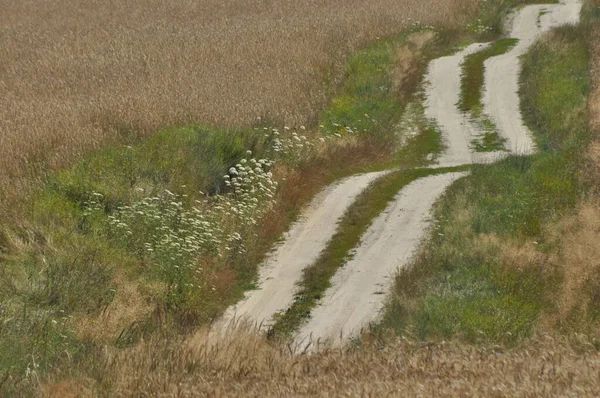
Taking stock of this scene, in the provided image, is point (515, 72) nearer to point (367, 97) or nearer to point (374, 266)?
point (367, 97)

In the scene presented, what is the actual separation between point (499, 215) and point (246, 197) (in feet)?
15.8

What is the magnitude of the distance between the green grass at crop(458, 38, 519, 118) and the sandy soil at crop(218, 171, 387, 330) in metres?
7.88

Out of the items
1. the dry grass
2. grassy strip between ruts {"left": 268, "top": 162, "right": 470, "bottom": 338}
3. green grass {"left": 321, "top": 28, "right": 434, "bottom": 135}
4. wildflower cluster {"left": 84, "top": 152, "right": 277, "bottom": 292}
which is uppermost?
the dry grass

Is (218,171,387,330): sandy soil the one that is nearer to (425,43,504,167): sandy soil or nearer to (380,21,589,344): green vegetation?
(380,21,589,344): green vegetation

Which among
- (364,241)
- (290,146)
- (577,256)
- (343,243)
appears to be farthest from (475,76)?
(577,256)

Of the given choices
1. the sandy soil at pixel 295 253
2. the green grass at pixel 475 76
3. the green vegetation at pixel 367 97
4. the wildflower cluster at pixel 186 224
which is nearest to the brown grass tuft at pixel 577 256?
the sandy soil at pixel 295 253

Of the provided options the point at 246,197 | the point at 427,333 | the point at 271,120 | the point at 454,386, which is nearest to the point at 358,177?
the point at 271,120

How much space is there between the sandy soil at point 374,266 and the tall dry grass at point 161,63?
458cm

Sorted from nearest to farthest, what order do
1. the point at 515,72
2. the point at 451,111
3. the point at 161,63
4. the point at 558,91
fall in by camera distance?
the point at 161,63
the point at 558,91
the point at 451,111
the point at 515,72

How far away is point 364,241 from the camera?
18672 mm

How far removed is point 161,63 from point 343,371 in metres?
21.1

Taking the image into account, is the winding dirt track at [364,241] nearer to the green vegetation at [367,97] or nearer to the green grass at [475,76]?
the green grass at [475,76]

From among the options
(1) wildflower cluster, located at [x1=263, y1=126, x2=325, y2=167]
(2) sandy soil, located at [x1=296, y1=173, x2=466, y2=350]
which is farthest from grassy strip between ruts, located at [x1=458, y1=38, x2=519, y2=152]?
(1) wildflower cluster, located at [x1=263, y1=126, x2=325, y2=167]

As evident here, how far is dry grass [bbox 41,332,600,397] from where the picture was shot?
7.34 m
